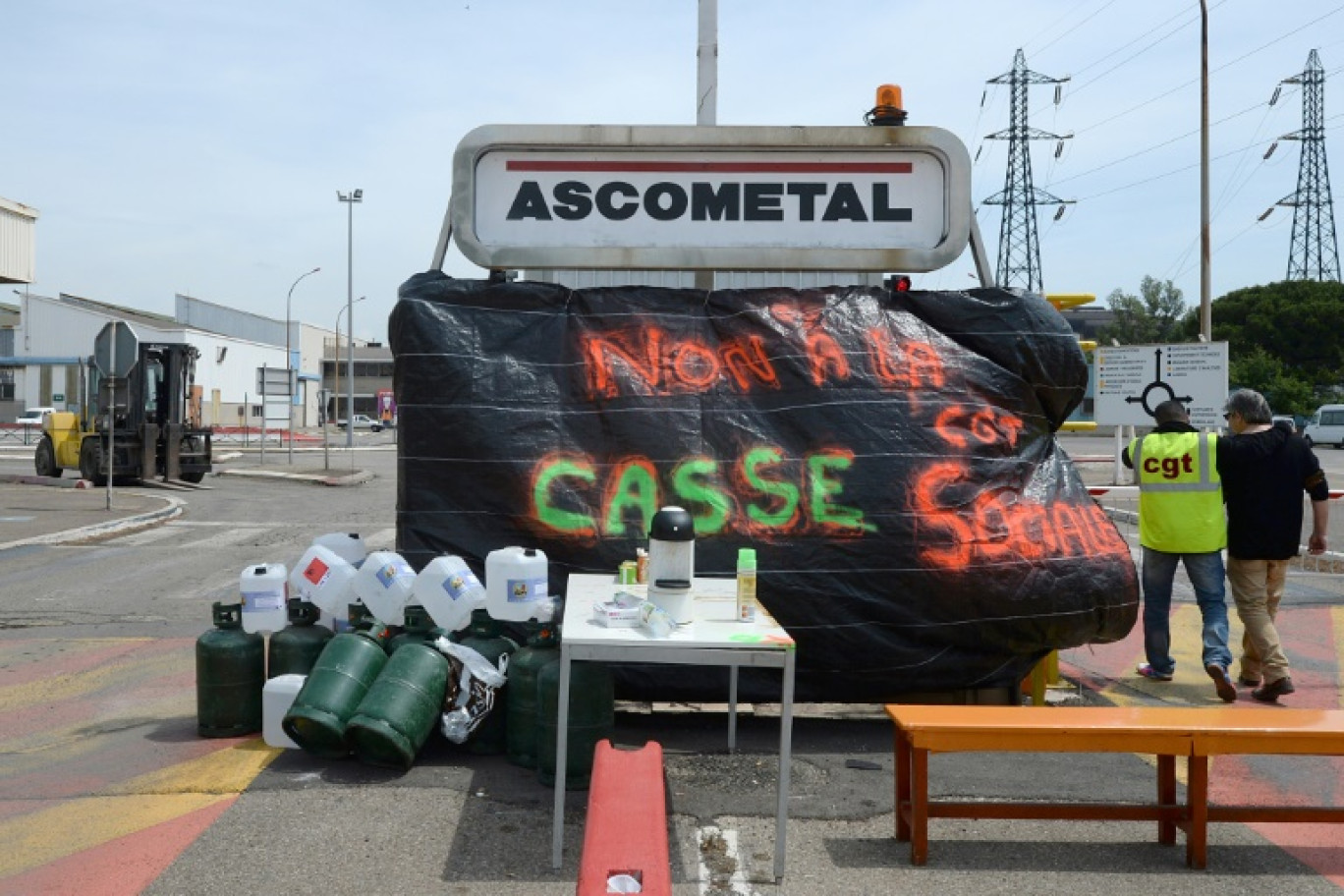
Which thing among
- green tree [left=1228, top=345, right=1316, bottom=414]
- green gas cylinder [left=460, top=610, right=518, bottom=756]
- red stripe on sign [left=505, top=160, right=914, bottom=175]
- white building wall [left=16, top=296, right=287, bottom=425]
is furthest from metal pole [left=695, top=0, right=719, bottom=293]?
white building wall [left=16, top=296, right=287, bottom=425]

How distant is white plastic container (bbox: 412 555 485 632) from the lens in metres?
5.90

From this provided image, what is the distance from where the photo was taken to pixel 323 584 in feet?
20.1

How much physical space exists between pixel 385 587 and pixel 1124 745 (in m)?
3.45

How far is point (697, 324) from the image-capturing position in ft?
21.8

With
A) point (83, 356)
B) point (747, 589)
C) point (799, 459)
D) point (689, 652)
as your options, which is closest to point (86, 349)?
point (83, 356)

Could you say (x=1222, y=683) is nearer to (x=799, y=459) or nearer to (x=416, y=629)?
(x=799, y=459)

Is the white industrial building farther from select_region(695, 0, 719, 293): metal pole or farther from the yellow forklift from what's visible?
select_region(695, 0, 719, 293): metal pole

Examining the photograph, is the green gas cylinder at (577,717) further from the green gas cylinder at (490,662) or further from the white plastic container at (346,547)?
the white plastic container at (346,547)

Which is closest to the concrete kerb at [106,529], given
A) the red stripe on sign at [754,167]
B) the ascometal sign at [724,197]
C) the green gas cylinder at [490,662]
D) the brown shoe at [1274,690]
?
the ascometal sign at [724,197]

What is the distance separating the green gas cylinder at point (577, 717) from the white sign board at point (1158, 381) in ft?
37.3

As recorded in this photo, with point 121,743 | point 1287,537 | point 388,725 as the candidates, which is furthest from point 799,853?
point 1287,537

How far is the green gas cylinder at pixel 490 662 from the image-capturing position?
5.77 meters

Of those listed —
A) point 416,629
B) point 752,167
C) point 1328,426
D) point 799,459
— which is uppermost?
point 752,167

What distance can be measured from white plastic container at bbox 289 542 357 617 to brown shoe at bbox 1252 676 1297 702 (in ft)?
18.0
